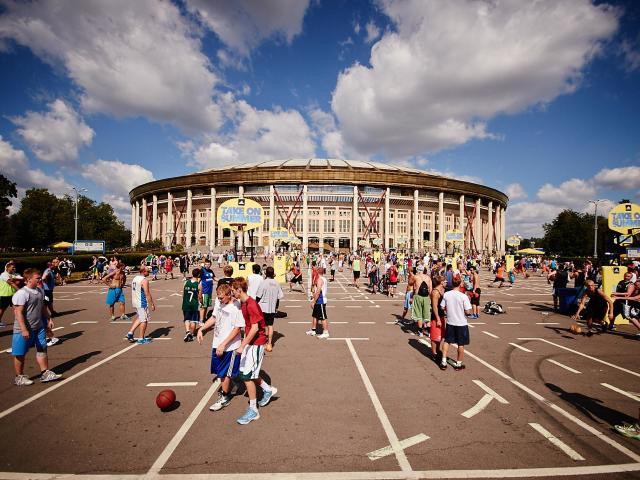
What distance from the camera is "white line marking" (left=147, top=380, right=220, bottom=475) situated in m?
3.70

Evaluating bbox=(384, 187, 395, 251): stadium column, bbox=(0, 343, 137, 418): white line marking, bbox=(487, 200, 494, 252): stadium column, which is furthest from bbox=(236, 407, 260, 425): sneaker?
bbox=(487, 200, 494, 252): stadium column

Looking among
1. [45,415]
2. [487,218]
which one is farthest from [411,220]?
[45,415]

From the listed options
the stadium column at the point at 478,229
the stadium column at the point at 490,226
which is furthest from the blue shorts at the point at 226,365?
the stadium column at the point at 490,226

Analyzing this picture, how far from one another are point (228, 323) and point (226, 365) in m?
0.66

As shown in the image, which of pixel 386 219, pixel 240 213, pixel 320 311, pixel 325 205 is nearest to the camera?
pixel 320 311

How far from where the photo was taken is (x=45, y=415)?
4766 mm

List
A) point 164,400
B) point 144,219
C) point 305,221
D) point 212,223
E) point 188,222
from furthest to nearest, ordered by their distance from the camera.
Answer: point 144,219 < point 188,222 < point 212,223 < point 305,221 < point 164,400

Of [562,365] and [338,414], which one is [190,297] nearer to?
[338,414]

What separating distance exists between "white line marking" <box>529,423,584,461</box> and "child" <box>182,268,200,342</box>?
298 inches

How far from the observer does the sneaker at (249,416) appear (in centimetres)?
455

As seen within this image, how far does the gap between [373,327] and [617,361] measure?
6.10m

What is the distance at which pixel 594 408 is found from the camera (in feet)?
16.9

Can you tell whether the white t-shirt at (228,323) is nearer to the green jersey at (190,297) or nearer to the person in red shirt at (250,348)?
the person in red shirt at (250,348)

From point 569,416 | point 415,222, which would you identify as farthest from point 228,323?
point 415,222
